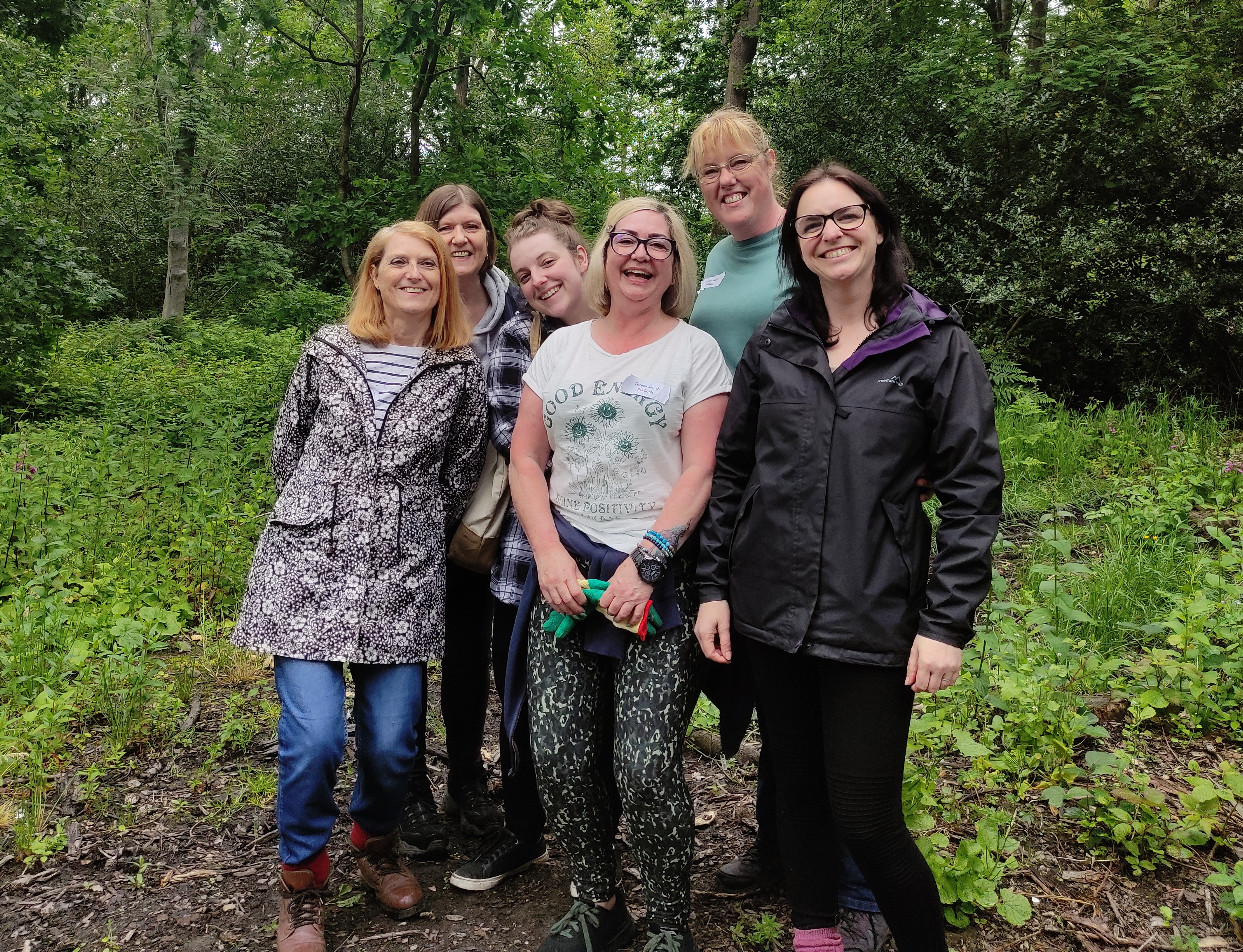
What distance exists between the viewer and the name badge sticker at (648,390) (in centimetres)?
224

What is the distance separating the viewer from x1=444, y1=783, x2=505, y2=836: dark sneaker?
10.1ft

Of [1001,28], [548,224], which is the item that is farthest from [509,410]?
[1001,28]

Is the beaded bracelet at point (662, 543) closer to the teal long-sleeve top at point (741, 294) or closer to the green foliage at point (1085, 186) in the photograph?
the teal long-sleeve top at point (741, 294)

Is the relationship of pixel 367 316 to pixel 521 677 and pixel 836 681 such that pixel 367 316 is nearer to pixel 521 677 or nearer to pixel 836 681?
pixel 521 677

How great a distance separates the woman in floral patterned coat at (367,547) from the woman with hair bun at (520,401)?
0.34 feet

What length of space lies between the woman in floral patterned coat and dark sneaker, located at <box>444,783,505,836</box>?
15.3 inches

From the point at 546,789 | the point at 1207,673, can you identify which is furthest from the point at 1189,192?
the point at 546,789

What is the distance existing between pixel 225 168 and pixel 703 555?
16990 mm

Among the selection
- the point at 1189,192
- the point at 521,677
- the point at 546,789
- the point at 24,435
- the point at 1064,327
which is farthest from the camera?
the point at 1064,327

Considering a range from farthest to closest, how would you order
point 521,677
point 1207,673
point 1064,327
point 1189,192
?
point 1064,327 → point 1189,192 → point 1207,673 → point 521,677

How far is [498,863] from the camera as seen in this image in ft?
9.23

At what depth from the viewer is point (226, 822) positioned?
3.15 meters

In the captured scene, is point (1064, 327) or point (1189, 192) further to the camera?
point (1064, 327)

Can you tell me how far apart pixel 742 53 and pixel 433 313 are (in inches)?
317
